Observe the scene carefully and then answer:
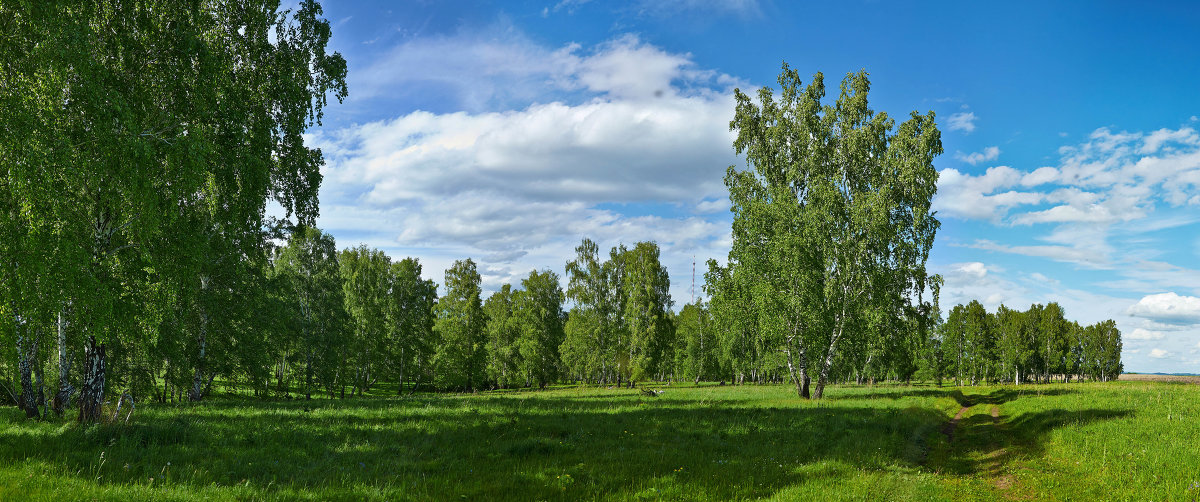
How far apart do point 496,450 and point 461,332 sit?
46.8 meters

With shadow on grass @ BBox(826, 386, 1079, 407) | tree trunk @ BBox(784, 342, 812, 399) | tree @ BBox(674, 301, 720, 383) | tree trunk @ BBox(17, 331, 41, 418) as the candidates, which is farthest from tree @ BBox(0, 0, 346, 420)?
tree @ BBox(674, 301, 720, 383)

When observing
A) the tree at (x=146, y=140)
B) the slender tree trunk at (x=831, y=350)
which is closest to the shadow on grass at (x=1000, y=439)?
the slender tree trunk at (x=831, y=350)

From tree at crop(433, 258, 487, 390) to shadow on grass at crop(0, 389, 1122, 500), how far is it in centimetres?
3551

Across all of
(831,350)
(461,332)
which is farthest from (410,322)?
(831,350)

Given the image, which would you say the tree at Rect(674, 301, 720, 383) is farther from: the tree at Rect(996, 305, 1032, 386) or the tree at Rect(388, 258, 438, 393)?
the tree at Rect(996, 305, 1032, 386)

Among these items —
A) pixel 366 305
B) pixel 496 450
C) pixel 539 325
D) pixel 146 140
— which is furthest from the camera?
pixel 539 325

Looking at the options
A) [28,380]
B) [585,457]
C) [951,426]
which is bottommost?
[951,426]

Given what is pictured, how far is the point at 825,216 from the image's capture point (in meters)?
33.0

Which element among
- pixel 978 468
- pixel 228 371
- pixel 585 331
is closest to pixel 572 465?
pixel 978 468

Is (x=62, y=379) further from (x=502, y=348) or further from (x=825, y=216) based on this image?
(x=502, y=348)

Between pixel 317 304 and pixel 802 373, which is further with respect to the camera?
pixel 317 304

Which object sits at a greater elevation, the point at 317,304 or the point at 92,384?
the point at 317,304

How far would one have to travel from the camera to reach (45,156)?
36.8ft

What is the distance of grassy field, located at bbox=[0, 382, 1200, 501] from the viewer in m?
10.7
